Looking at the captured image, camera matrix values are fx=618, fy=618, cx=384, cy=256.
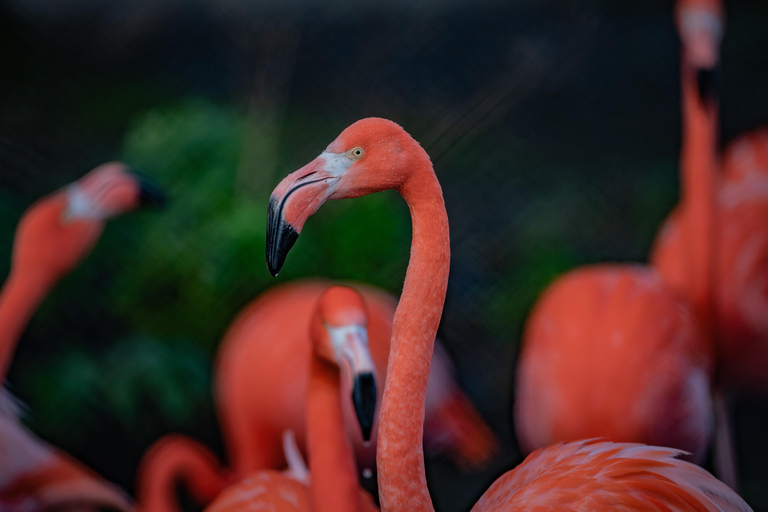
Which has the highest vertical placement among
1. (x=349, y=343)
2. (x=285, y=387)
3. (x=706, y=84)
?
(x=706, y=84)

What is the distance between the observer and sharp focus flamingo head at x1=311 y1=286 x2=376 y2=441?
140cm

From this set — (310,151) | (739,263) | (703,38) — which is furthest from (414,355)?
(703,38)

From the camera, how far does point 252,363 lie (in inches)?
76.4

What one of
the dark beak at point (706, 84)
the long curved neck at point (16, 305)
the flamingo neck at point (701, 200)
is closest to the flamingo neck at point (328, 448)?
the long curved neck at point (16, 305)

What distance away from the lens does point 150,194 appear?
6.69 feet

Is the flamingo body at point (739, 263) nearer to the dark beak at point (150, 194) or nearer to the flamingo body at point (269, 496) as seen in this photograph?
the flamingo body at point (269, 496)

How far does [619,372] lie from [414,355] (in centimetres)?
83

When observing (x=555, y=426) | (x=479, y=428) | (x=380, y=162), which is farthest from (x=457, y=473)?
(x=380, y=162)

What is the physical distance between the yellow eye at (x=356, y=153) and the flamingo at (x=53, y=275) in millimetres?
1168

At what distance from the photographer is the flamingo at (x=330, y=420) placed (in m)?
1.40

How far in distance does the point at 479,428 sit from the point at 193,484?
0.91 meters

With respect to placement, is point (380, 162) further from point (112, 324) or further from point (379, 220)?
point (112, 324)

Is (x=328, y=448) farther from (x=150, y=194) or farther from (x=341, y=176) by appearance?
(x=150, y=194)

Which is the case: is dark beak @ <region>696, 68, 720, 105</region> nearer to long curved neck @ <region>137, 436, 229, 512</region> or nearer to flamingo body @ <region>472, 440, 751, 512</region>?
flamingo body @ <region>472, 440, 751, 512</region>
